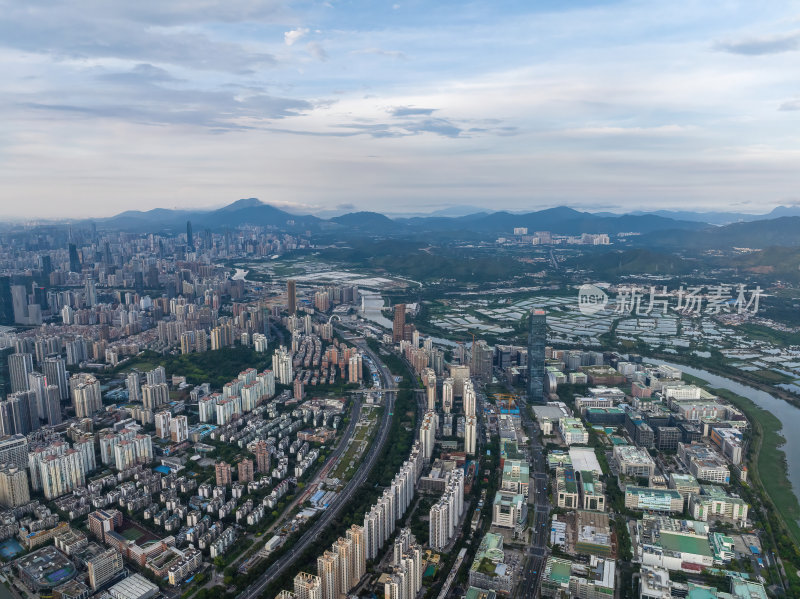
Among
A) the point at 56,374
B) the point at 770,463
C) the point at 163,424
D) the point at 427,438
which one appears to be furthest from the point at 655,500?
the point at 56,374

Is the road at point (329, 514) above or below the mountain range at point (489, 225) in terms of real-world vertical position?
below

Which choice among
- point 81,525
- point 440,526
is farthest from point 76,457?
point 440,526

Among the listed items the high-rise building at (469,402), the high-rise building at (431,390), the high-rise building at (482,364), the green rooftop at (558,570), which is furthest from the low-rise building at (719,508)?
the high-rise building at (482,364)

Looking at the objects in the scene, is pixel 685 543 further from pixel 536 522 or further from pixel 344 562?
pixel 344 562

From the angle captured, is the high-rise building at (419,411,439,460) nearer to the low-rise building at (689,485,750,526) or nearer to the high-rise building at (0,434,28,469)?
the low-rise building at (689,485,750,526)

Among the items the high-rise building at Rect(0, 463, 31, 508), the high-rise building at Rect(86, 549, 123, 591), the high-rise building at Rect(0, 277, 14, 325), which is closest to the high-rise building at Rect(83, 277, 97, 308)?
the high-rise building at Rect(0, 277, 14, 325)

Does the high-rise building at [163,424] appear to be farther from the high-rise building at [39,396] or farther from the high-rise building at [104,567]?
the high-rise building at [104,567]
